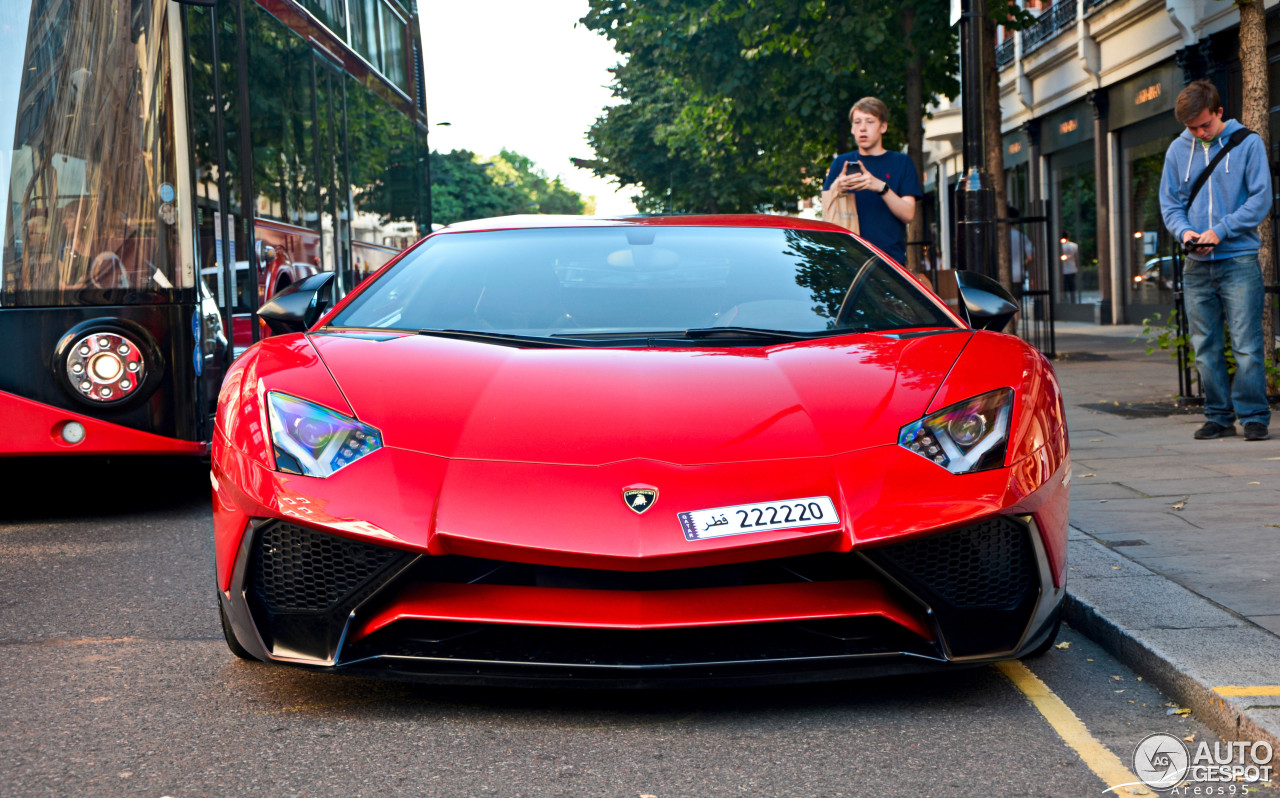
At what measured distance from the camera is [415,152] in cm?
1412

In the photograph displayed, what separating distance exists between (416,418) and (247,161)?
177 inches

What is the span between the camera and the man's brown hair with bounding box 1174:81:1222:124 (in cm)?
758

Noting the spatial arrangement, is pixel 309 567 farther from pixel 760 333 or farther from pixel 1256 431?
pixel 1256 431

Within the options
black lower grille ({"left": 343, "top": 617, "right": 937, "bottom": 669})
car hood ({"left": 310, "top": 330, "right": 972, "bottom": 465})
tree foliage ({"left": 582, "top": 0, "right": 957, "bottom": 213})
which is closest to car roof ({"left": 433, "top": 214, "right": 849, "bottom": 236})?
car hood ({"left": 310, "top": 330, "right": 972, "bottom": 465})

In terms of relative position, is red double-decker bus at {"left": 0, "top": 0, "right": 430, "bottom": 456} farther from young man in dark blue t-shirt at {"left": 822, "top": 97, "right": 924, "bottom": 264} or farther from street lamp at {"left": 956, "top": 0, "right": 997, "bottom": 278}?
street lamp at {"left": 956, "top": 0, "right": 997, "bottom": 278}

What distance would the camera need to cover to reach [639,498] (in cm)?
311

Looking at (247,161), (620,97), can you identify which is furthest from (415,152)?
(620,97)

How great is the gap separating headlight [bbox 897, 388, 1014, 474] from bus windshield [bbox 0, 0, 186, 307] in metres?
4.19

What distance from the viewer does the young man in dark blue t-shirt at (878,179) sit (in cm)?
727

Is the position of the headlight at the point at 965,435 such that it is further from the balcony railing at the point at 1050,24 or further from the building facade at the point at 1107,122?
the balcony railing at the point at 1050,24

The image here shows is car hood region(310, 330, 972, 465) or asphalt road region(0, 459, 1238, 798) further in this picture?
car hood region(310, 330, 972, 465)

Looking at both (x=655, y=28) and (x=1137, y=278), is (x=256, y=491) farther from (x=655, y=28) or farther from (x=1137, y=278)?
(x=1137, y=278)

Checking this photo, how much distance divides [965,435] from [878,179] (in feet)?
13.5

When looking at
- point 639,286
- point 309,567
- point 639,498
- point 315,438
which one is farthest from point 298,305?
point 639,498
